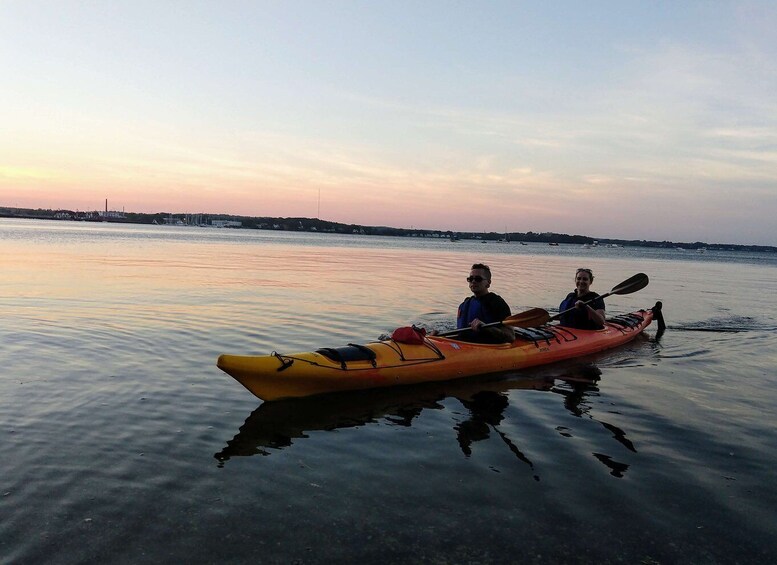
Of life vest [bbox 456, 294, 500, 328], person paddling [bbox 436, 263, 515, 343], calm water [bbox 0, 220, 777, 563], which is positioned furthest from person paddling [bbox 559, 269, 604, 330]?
life vest [bbox 456, 294, 500, 328]

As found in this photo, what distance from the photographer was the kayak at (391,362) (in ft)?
22.0

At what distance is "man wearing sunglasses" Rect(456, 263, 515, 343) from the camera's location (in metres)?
8.70

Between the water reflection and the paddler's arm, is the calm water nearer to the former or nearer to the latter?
the water reflection

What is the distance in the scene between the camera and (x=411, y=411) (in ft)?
22.7

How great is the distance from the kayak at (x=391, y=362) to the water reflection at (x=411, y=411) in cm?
16

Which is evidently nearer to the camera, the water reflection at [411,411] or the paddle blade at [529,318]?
the water reflection at [411,411]

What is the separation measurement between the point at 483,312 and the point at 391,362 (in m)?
1.95

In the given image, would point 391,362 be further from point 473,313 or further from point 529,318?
point 529,318

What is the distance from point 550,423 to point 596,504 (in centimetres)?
204

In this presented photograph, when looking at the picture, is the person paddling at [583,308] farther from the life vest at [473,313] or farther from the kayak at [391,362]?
the life vest at [473,313]

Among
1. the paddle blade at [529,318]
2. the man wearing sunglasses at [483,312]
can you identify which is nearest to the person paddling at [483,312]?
the man wearing sunglasses at [483,312]

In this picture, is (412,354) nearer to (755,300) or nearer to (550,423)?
(550,423)

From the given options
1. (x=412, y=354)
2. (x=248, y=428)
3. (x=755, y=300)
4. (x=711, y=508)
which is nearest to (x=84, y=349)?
(x=248, y=428)

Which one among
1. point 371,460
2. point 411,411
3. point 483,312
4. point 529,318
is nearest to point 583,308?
point 529,318
